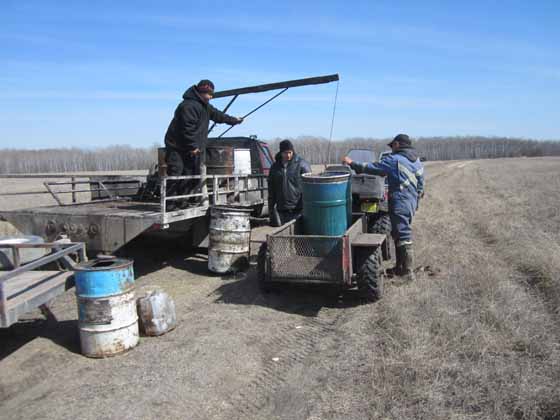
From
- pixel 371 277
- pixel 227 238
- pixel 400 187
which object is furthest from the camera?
pixel 227 238

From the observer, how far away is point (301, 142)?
8094 cm

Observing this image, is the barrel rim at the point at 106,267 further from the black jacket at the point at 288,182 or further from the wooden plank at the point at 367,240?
the black jacket at the point at 288,182

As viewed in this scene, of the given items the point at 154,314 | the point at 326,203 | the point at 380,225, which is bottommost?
the point at 154,314

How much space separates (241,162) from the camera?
354 inches

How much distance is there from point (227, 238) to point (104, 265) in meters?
2.38

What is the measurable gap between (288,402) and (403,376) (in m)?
0.90

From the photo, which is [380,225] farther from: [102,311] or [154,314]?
[102,311]

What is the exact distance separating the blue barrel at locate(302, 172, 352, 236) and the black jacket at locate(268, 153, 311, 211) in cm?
94

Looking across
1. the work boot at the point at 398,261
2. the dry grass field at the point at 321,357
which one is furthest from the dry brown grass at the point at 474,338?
the work boot at the point at 398,261

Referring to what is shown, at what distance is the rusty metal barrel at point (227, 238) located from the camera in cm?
680

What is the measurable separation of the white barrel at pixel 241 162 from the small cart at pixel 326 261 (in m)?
3.34

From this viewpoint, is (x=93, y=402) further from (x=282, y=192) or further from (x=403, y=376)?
(x=282, y=192)

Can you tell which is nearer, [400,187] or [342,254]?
[342,254]

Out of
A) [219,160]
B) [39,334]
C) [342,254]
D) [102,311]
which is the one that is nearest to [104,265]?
[102,311]
